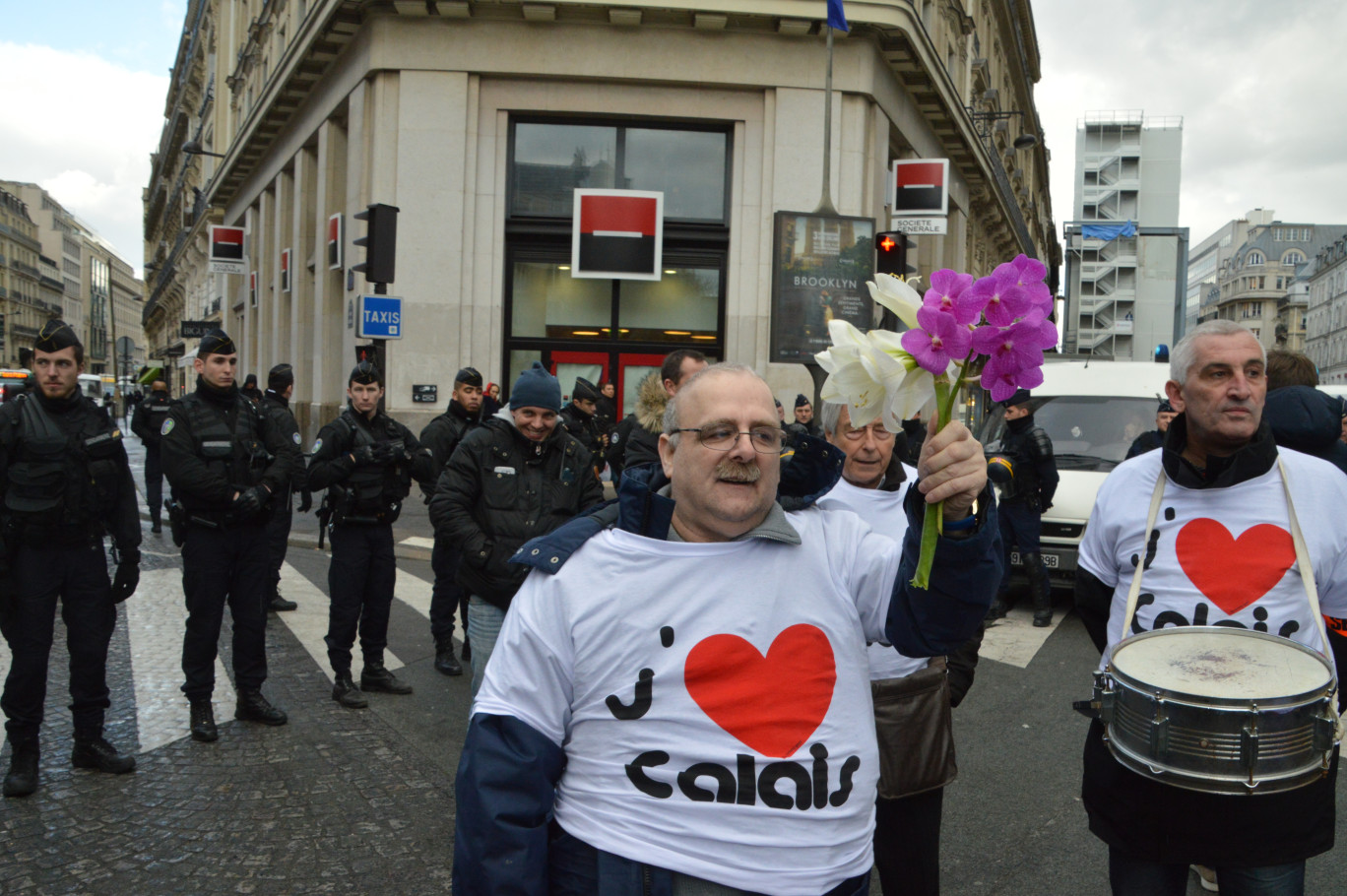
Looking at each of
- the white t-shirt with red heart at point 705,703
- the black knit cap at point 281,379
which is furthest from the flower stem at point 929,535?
the black knit cap at point 281,379

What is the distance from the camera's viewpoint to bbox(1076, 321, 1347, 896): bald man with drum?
7.84 ft

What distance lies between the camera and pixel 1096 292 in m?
96.4

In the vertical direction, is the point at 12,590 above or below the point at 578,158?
below

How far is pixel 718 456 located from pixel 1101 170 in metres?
106

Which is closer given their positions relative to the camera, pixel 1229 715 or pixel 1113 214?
pixel 1229 715

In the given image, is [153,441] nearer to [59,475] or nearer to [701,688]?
[59,475]

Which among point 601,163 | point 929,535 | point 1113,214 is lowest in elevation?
point 929,535

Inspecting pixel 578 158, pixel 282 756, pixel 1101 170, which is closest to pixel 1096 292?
pixel 1101 170

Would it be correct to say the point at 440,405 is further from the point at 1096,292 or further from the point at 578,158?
the point at 1096,292

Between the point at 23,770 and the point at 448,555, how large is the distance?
9.80 feet

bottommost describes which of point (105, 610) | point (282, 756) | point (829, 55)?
point (282, 756)

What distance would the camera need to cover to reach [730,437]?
Result: 2145 mm

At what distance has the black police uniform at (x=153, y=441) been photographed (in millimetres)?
12891

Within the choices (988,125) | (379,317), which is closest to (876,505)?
(379,317)
